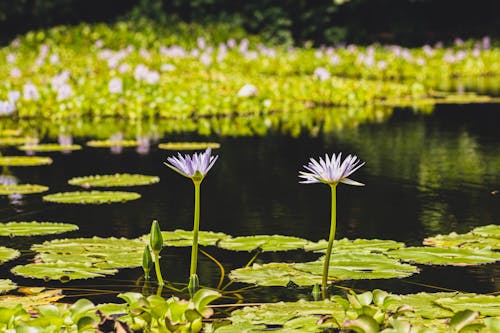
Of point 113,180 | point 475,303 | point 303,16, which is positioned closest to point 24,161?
point 113,180

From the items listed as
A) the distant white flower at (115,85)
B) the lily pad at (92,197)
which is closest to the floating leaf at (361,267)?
the lily pad at (92,197)

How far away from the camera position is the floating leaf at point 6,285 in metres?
3.59

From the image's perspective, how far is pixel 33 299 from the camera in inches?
136

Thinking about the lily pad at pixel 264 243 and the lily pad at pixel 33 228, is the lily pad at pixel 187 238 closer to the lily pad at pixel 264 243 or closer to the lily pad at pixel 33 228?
the lily pad at pixel 264 243

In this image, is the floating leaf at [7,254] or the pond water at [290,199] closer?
the pond water at [290,199]

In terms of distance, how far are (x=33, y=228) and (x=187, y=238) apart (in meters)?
0.74

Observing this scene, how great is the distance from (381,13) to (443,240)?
68.4 feet

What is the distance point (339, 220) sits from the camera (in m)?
5.12

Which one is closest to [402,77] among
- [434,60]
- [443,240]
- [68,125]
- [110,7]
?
[434,60]

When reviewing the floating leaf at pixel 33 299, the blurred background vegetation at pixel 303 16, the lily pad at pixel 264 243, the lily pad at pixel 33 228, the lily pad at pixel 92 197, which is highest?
the blurred background vegetation at pixel 303 16

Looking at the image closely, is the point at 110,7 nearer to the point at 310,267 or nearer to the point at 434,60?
the point at 434,60

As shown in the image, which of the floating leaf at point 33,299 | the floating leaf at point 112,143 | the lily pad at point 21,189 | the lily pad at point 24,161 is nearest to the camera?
the floating leaf at point 33,299

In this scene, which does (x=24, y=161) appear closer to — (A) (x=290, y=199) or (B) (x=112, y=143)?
(B) (x=112, y=143)

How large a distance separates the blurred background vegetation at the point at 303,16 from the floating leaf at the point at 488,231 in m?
15.7
